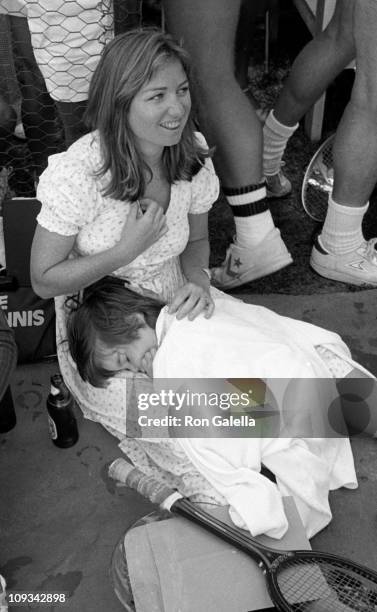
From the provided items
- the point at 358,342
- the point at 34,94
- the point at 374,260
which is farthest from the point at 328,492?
the point at 34,94

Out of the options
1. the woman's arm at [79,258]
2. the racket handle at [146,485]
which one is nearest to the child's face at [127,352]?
the woman's arm at [79,258]

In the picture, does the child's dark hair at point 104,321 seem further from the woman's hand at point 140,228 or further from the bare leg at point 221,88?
the bare leg at point 221,88

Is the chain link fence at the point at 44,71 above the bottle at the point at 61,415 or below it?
above

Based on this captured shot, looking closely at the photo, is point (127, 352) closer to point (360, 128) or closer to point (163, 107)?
point (163, 107)

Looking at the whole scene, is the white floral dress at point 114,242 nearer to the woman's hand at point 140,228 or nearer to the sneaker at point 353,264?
the woman's hand at point 140,228

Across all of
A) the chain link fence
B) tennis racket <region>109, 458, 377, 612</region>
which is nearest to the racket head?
tennis racket <region>109, 458, 377, 612</region>

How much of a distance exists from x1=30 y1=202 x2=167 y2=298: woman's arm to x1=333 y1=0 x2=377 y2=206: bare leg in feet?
2.07

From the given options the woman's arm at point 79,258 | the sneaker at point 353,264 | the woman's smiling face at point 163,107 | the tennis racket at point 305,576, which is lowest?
the sneaker at point 353,264

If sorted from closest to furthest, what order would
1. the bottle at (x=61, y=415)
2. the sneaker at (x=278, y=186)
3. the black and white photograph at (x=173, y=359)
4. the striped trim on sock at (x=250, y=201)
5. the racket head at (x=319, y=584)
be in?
the racket head at (x=319, y=584), the black and white photograph at (x=173, y=359), the bottle at (x=61, y=415), the striped trim on sock at (x=250, y=201), the sneaker at (x=278, y=186)

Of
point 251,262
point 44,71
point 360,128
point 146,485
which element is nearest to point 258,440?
point 146,485

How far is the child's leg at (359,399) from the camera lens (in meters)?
1.63

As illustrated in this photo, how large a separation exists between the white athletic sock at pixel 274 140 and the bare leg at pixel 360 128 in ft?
1.02

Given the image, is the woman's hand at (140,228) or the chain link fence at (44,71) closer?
the woman's hand at (140,228)

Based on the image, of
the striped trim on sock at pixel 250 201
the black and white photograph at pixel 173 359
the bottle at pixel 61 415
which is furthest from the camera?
the striped trim on sock at pixel 250 201
